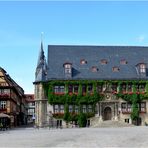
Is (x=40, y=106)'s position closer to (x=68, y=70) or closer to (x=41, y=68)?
(x=41, y=68)

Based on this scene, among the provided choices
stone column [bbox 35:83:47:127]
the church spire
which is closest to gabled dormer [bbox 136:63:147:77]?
the church spire

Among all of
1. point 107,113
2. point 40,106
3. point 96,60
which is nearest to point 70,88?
point 40,106

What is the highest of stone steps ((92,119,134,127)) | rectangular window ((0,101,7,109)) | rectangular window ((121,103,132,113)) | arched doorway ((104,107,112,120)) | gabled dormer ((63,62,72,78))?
gabled dormer ((63,62,72,78))

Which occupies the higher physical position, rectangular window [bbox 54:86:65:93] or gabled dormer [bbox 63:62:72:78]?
gabled dormer [bbox 63:62:72:78]

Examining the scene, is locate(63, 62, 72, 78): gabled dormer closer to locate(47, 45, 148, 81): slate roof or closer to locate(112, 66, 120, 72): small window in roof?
locate(47, 45, 148, 81): slate roof

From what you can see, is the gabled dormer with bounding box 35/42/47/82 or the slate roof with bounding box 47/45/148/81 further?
the slate roof with bounding box 47/45/148/81

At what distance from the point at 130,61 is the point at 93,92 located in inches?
406

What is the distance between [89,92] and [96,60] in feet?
23.7

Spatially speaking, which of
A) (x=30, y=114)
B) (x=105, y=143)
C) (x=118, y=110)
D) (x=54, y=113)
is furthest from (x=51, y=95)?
(x=30, y=114)

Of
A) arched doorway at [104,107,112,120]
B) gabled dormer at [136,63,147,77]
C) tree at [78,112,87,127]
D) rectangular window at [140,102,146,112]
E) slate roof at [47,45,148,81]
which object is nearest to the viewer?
tree at [78,112,87,127]

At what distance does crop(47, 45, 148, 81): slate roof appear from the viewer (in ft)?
247

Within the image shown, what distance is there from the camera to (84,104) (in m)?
73.7

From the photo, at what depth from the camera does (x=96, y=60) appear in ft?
257

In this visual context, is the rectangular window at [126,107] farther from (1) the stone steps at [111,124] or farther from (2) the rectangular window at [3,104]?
(2) the rectangular window at [3,104]
